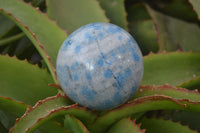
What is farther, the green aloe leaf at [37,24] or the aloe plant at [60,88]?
the green aloe leaf at [37,24]

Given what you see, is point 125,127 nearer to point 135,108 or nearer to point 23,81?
point 135,108

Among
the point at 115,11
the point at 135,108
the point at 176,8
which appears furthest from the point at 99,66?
the point at 176,8

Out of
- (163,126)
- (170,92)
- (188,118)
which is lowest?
(188,118)

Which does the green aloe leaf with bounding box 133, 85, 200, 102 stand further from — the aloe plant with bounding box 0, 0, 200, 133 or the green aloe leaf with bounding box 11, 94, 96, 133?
the green aloe leaf with bounding box 11, 94, 96, 133

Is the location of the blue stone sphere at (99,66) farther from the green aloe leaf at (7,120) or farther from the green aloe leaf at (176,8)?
the green aloe leaf at (176,8)

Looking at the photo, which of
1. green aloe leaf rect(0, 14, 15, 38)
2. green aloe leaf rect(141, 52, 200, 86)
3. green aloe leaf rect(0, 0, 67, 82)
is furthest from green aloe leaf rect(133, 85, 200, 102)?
green aloe leaf rect(0, 14, 15, 38)

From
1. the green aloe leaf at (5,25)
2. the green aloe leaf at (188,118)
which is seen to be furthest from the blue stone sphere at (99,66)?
the green aloe leaf at (5,25)

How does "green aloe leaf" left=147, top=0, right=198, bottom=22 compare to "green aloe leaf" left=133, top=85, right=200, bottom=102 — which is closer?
"green aloe leaf" left=133, top=85, right=200, bottom=102
